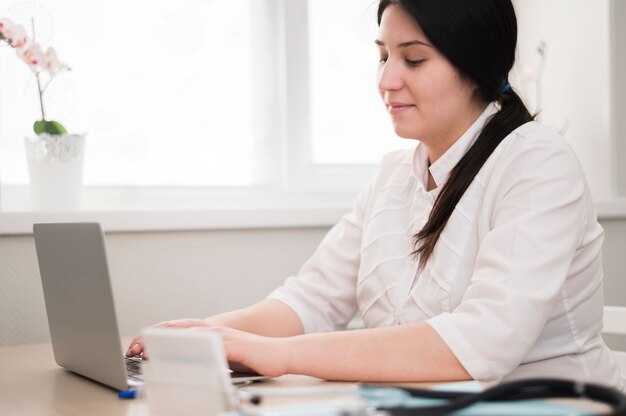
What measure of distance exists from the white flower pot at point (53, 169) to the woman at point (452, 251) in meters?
0.57

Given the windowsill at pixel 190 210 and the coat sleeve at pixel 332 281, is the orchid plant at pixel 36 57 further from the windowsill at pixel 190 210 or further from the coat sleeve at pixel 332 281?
the coat sleeve at pixel 332 281

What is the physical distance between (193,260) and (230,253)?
9 cm

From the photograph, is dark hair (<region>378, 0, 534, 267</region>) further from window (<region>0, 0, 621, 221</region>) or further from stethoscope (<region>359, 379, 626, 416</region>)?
window (<region>0, 0, 621, 221</region>)

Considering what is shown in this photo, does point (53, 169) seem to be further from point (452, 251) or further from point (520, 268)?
point (520, 268)

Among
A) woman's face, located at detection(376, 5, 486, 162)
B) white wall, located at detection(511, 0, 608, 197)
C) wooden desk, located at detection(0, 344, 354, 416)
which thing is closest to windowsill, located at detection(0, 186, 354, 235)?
wooden desk, located at detection(0, 344, 354, 416)

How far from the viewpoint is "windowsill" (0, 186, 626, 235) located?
5.60ft

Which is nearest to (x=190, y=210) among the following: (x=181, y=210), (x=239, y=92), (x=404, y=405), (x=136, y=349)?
(x=181, y=210)

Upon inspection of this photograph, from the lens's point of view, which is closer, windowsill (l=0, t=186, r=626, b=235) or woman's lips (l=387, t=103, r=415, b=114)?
woman's lips (l=387, t=103, r=415, b=114)

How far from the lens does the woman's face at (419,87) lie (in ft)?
4.51

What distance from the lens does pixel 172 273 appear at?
183 centimetres

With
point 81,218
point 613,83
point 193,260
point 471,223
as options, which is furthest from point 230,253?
point 613,83

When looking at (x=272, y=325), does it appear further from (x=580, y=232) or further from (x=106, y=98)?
(x=106, y=98)

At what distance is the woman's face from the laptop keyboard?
62 centimetres

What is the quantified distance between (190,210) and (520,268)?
3.00 feet
